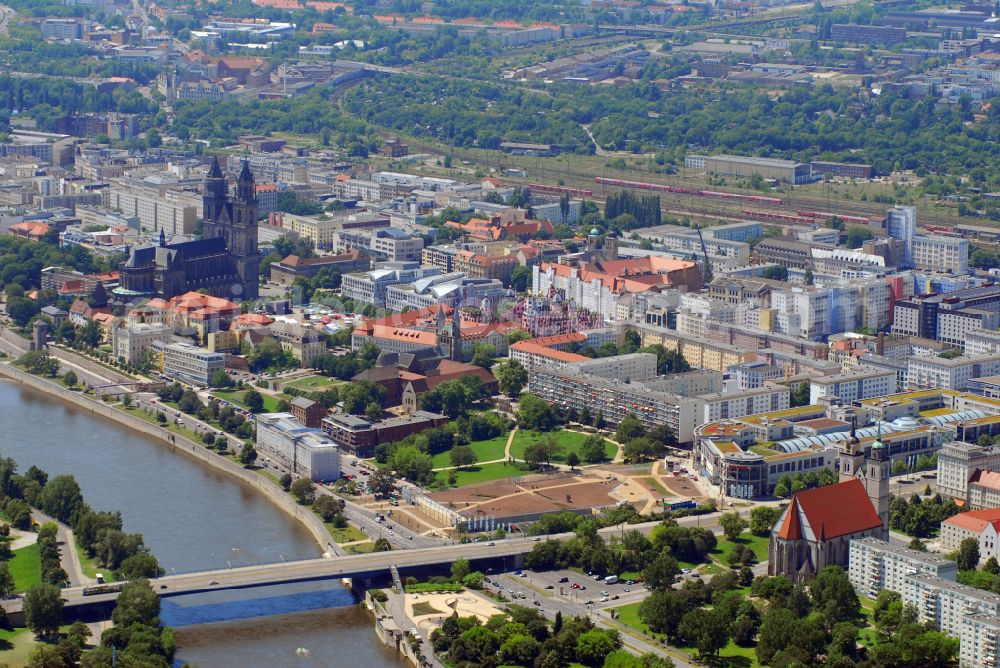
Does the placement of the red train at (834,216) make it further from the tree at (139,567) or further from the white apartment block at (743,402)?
the tree at (139,567)

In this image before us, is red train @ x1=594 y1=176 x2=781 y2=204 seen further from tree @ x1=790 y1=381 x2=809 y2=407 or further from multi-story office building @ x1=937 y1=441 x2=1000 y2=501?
multi-story office building @ x1=937 y1=441 x2=1000 y2=501

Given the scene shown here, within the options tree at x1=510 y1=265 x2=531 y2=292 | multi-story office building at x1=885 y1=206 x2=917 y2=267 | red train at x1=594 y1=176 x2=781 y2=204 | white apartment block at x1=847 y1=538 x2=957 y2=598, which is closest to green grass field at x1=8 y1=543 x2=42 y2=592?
white apartment block at x1=847 y1=538 x2=957 y2=598

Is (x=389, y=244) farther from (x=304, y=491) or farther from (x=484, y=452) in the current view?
(x=304, y=491)

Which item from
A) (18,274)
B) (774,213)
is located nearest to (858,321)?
(774,213)

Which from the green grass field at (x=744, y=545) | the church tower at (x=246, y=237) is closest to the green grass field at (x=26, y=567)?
the green grass field at (x=744, y=545)

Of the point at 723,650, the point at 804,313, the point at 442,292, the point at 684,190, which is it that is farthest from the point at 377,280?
the point at 723,650

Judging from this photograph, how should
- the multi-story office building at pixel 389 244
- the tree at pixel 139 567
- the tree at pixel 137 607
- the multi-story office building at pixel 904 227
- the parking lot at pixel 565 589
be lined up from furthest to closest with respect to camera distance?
the multi-story office building at pixel 389 244 < the multi-story office building at pixel 904 227 < the tree at pixel 139 567 < the parking lot at pixel 565 589 < the tree at pixel 137 607
